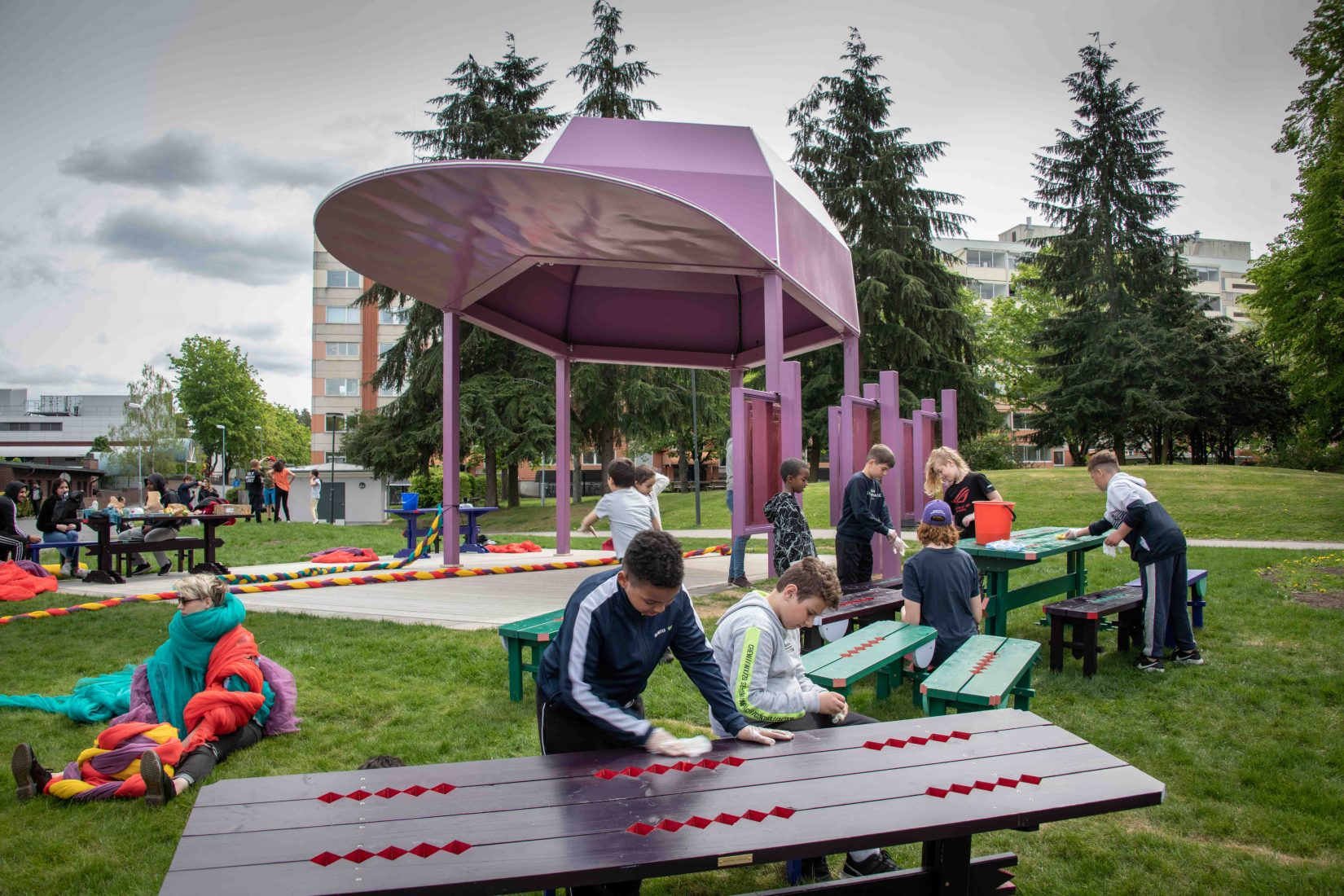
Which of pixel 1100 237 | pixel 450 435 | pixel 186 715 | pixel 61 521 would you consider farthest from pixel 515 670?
pixel 1100 237

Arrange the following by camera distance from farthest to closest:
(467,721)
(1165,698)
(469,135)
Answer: (469,135) < (1165,698) < (467,721)

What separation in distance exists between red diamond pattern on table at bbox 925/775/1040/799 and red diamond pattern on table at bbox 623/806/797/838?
511 millimetres

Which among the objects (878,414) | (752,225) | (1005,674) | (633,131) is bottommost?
(1005,674)

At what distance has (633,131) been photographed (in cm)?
1155

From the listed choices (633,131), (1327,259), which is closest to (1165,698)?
(633,131)

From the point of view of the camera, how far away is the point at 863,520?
8141mm

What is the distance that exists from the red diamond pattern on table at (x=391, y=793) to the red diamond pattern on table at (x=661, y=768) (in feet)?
1.62

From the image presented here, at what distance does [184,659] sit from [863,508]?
18.1ft

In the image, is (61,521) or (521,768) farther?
(61,521)

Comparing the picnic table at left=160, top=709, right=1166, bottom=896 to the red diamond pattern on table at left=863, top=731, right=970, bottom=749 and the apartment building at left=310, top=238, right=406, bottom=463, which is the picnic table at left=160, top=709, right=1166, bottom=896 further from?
the apartment building at left=310, top=238, right=406, bottom=463

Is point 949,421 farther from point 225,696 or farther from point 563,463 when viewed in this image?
point 225,696

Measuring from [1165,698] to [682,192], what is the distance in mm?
7552

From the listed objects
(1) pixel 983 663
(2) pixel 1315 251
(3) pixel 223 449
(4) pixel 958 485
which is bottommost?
(1) pixel 983 663

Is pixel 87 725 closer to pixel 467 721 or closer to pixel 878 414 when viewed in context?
pixel 467 721
